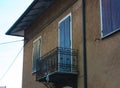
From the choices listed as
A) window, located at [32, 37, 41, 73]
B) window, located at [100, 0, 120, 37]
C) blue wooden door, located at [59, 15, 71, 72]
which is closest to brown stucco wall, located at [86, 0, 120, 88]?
window, located at [100, 0, 120, 37]

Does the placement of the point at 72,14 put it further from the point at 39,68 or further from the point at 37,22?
the point at 37,22

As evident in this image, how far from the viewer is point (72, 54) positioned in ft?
40.4

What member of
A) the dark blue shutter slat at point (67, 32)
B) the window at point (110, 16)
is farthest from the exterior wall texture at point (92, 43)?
the dark blue shutter slat at point (67, 32)

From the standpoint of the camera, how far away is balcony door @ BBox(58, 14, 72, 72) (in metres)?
12.1

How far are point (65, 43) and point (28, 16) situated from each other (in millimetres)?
4517

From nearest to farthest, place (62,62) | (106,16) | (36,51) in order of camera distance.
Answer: (106,16) < (62,62) < (36,51)

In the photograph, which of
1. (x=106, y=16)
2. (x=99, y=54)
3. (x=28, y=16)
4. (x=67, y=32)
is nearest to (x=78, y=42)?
(x=67, y=32)

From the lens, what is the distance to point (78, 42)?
483 inches

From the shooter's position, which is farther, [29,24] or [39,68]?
[29,24]

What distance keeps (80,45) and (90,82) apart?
161 cm

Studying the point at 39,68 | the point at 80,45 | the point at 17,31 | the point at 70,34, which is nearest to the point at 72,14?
the point at 70,34

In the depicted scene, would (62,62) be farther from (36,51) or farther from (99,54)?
(36,51)

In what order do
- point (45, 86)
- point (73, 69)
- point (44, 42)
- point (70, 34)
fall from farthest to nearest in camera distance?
point (44, 42) < point (45, 86) < point (70, 34) < point (73, 69)

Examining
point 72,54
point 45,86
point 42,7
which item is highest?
point 42,7
